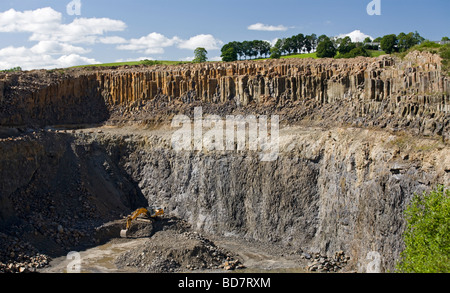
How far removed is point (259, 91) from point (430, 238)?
2409 cm

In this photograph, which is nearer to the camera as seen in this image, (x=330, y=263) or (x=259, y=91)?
(x=330, y=263)

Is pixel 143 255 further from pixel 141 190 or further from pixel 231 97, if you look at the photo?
pixel 231 97

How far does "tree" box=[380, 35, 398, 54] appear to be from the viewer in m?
57.1

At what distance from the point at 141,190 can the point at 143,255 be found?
11.3 meters

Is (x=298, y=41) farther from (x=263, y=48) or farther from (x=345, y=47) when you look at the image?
(x=345, y=47)

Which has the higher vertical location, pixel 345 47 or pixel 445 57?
pixel 345 47

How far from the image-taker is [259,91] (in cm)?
3962

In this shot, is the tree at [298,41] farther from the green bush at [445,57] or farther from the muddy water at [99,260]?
the muddy water at [99,260]

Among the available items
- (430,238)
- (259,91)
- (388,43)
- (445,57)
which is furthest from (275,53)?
(430,238)

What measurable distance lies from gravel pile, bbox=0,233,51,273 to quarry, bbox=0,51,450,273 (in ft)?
0.27

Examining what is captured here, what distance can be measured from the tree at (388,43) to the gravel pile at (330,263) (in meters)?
37.6

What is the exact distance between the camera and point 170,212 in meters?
35.3

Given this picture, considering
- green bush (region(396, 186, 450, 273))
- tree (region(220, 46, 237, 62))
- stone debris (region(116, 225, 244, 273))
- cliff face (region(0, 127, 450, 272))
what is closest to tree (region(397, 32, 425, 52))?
tree (region(220, 46, 237, 62))
